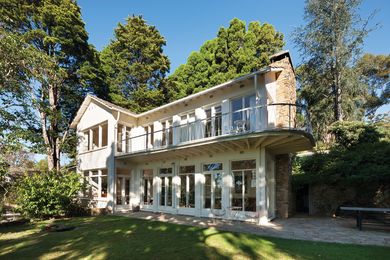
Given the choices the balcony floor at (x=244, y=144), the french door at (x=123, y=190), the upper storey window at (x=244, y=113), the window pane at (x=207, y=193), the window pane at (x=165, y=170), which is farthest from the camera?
the french door at (x=123, y=190)

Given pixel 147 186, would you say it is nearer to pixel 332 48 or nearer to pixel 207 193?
pixel 207 193

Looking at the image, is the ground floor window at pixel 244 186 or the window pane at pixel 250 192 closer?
the window pane at pixel 250 192

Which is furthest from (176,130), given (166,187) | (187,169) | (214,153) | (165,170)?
(214,153)

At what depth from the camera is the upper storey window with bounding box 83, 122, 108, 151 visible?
19.8 metres

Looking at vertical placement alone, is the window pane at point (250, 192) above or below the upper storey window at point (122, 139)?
below

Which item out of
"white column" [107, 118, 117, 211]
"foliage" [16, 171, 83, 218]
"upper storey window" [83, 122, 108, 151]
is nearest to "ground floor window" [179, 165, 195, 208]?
"white column" [107, 118, 117, 211]

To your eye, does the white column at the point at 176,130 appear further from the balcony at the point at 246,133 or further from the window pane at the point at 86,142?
the window pane at the point at 86,142

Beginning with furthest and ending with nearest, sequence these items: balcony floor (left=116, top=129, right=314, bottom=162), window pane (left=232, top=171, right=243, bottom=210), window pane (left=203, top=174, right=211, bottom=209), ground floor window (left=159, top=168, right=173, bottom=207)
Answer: ground floor window (left=159, top=168, right=173, bottom=207)
window pane (left=203, top=174, right=211, bottom=209)
window pane (left=232, top=171, right=243, bottom=210)
balcony floor (left=116, top=129, right=314, bottom=162)

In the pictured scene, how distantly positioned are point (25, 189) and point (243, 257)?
43.0 feet

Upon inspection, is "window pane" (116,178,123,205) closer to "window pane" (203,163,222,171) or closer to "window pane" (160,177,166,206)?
"window pane" (160,177,166,206)

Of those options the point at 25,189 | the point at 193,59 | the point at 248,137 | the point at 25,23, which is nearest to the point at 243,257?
the point at 248,137

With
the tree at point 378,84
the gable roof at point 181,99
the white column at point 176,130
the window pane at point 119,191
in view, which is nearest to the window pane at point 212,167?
the white column at point 176,130

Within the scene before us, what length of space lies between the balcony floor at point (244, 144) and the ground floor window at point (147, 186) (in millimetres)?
2193

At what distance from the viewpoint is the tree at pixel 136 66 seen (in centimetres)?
2761
